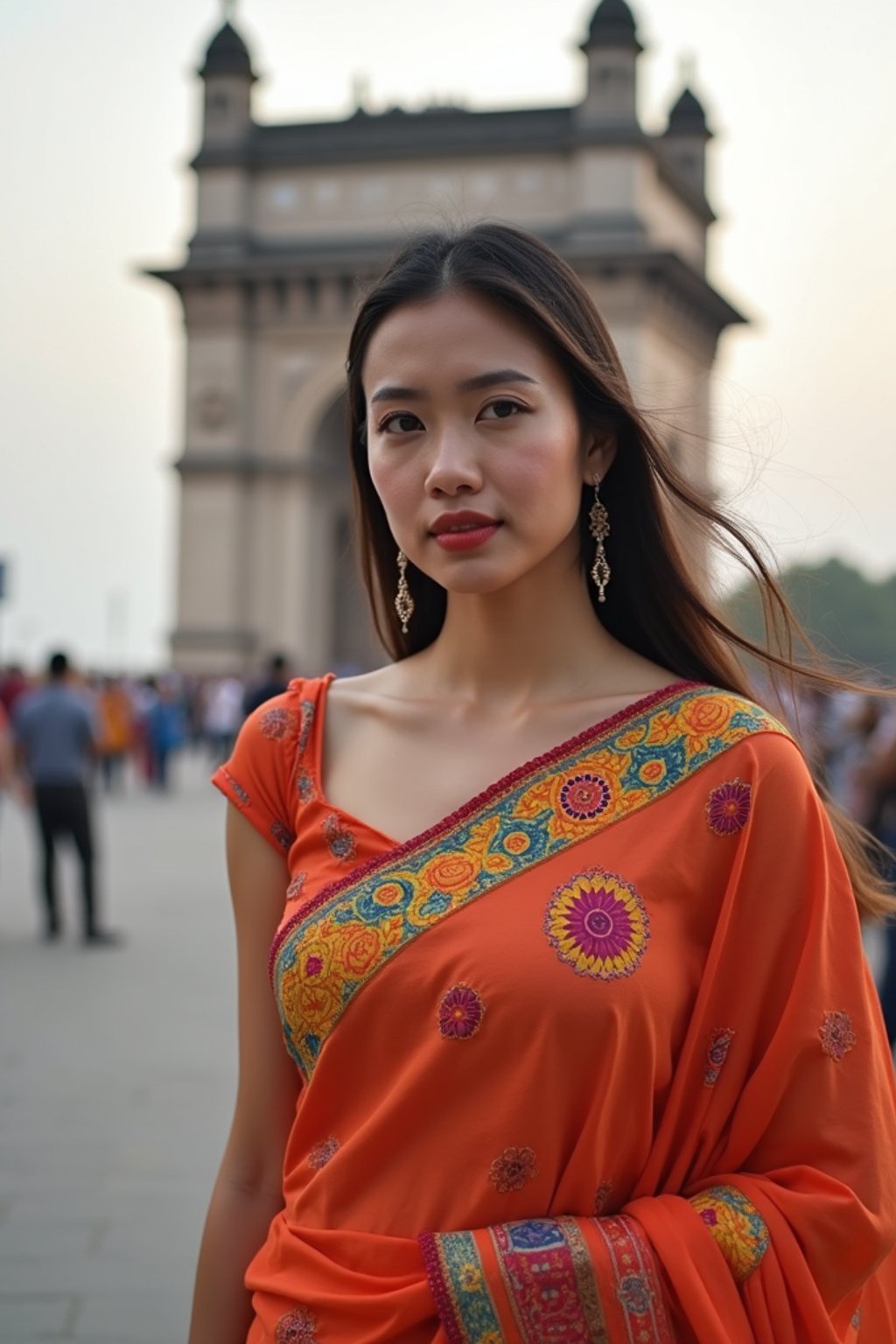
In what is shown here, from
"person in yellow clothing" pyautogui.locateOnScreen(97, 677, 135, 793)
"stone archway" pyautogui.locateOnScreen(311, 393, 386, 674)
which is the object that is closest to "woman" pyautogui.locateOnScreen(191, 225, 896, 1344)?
"person in yellow clothing" pyautogui.locateOnScreen(97, 677, 135, 793)

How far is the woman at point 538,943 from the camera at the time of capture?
74.2 inches

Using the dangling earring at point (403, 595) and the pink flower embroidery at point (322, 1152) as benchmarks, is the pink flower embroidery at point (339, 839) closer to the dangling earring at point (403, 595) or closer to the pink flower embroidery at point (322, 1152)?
the pink flower embroidery at point (322, 1152)

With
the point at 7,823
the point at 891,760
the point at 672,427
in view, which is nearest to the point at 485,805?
the point at 672,427

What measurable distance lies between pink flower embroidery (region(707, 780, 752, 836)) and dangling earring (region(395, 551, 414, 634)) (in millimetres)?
694

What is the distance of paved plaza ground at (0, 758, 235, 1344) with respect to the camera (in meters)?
4.73

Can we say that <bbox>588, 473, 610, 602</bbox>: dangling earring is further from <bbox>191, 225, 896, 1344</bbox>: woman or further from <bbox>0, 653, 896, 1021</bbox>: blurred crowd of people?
<bbox>0, 653, 896, 1021</bbox>: blurred crowd of people

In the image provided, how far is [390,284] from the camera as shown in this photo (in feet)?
7.29

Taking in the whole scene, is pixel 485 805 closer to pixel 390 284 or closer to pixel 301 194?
pixel 390 284

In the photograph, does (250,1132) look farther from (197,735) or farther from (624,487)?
(197,735)

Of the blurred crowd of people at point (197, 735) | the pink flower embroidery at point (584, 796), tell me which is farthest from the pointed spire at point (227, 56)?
the pink flower embroidery at point (584, 796)

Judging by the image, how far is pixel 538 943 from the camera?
1936 millimetres

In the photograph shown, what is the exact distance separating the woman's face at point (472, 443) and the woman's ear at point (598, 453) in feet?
0.32

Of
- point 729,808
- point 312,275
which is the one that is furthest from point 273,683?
point 312,275

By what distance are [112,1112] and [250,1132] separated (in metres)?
4.51
